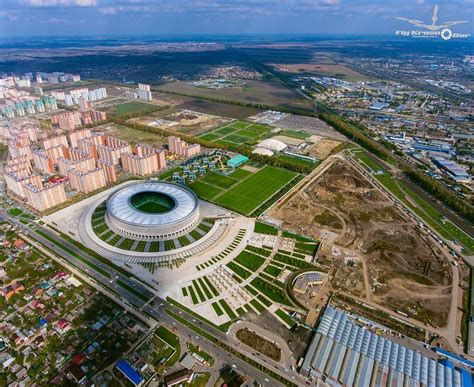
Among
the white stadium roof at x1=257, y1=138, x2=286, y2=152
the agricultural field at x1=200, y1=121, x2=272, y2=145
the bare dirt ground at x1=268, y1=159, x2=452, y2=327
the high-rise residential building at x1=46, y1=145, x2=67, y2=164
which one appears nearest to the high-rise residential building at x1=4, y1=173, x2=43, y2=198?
the high-rise residential building at x1=46, y1=145, x2=67, y2=164

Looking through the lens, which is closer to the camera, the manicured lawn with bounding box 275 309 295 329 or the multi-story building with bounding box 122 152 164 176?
the manicured lawn with bounding box 275 309 295 329

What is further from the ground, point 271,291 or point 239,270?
point 239,270

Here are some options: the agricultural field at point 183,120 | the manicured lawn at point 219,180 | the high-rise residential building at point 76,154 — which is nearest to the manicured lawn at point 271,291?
the manicured lawn at point 219,180

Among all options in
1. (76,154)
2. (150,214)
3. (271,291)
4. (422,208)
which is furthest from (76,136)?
(422,208)

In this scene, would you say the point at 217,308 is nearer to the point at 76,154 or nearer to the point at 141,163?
the point at 141,163

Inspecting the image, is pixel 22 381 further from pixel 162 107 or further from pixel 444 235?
pixel 162 107

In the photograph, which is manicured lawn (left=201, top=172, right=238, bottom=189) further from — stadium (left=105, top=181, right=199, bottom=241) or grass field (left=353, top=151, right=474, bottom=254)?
grass field (left=353, top=151, right=474, bottom=254)

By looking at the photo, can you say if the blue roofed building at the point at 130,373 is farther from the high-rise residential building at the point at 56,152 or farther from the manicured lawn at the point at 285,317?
the high-rise residential building at the point at 56,152
